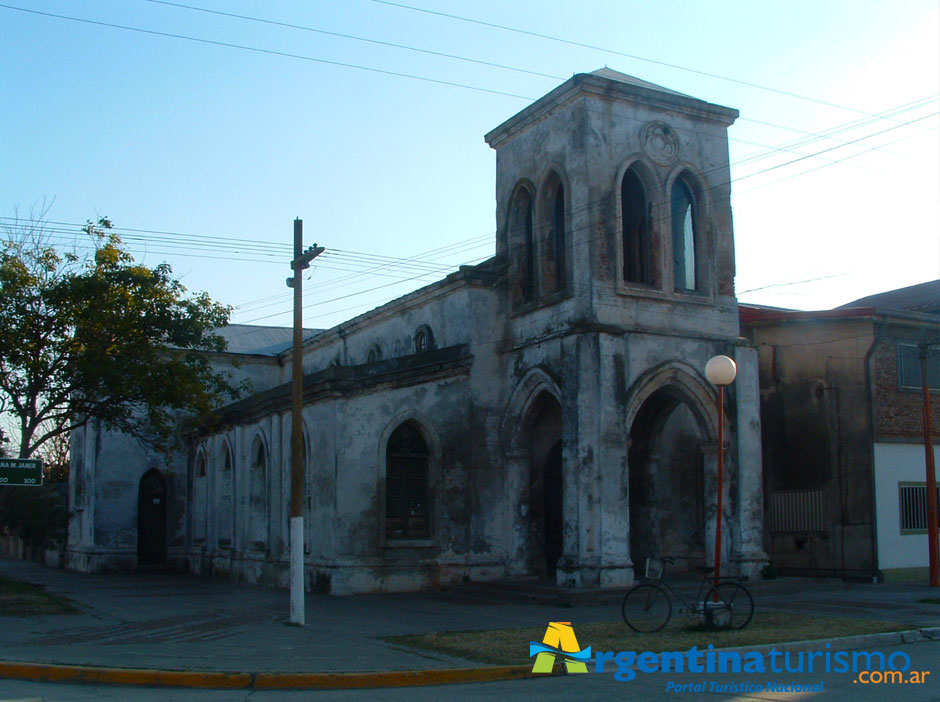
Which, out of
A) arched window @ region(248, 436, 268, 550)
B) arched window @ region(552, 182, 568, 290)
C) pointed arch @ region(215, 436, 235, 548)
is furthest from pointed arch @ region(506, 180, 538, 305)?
pointed arch @ region(215, 436, 235, 548)

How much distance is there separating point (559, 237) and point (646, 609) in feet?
33.3

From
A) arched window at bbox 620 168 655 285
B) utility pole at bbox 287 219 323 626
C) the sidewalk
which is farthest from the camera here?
arched window at bbox 620 168 655 285

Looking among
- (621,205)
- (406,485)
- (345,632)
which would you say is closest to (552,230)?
(621,205)

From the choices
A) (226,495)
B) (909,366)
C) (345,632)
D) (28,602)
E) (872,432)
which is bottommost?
(28,602)

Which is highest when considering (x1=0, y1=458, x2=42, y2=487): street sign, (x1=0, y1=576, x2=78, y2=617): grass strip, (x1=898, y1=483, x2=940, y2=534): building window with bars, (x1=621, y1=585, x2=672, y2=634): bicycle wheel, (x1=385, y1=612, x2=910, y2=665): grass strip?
(x1=0, y1=458, x2=42, y2=487): street sign

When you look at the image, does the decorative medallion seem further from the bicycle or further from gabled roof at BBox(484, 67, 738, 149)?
the bicycle

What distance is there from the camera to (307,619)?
16406 mm

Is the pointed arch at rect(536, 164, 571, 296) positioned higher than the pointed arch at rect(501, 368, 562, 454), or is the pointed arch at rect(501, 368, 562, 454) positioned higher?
the pointed arch at rect(536, 164, 571, 296)

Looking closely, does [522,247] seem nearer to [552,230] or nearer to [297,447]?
[552,230]

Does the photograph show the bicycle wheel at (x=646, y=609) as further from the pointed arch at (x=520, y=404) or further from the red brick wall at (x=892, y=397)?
the red brick wall at (x=892, y=397)

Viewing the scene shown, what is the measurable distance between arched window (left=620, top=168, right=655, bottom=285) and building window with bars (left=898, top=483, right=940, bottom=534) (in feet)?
26.5

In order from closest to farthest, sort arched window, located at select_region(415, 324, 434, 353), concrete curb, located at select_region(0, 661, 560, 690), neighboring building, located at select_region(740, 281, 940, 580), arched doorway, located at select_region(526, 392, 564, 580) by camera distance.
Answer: concrete curb, located at select_region(0, 661, 560, 690) < arched doorway, located at select_region(526, 392, 564, 580) < neighboring building, located at select_region(740, 281, 940, 580) < arched window, located at select_region(415, 324, 434, 353)

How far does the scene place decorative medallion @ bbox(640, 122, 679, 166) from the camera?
21859 millimetres

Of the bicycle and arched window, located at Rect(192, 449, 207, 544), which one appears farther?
arched window, located at Rect(192, 449, 207, 544)
